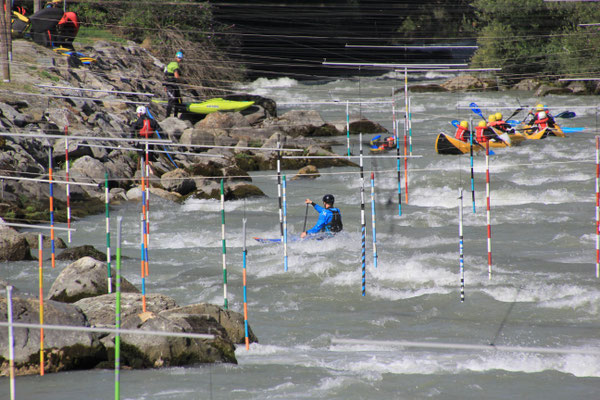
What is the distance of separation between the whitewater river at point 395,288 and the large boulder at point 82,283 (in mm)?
1358

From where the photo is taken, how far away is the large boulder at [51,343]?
7.04m

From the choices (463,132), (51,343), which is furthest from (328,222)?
(463,132)

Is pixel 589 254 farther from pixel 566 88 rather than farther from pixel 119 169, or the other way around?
pixel 566 88

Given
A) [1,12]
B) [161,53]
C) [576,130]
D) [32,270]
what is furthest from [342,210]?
[161,53]

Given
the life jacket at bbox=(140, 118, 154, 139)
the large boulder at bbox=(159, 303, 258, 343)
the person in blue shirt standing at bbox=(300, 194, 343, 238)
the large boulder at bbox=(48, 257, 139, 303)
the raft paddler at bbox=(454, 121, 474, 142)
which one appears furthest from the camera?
the raft paddler at bbox=(454, 121, 474, 142)

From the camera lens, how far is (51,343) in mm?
7145

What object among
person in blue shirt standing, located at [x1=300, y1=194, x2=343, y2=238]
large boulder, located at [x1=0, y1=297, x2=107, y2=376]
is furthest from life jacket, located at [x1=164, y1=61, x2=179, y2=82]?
large boulder, located at [x1=0, y1=297, x2=107, y2=376]

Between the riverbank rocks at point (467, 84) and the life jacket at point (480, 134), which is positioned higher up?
the riverbank rocks at point (467, 84)

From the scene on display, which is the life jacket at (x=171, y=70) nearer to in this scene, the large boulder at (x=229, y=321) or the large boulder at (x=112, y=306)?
the large boulder at (x=112, y=306)

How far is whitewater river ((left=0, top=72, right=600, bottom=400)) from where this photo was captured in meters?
7.10

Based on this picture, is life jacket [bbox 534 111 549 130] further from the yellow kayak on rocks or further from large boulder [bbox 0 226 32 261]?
large boulder [bbox 0 226 32 261]

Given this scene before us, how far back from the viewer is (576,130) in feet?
67.8

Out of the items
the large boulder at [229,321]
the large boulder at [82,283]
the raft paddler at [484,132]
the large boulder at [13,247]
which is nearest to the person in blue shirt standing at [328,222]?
the large boulder at [13,247]

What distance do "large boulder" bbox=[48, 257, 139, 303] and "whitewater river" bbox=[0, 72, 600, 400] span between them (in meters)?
1.36
